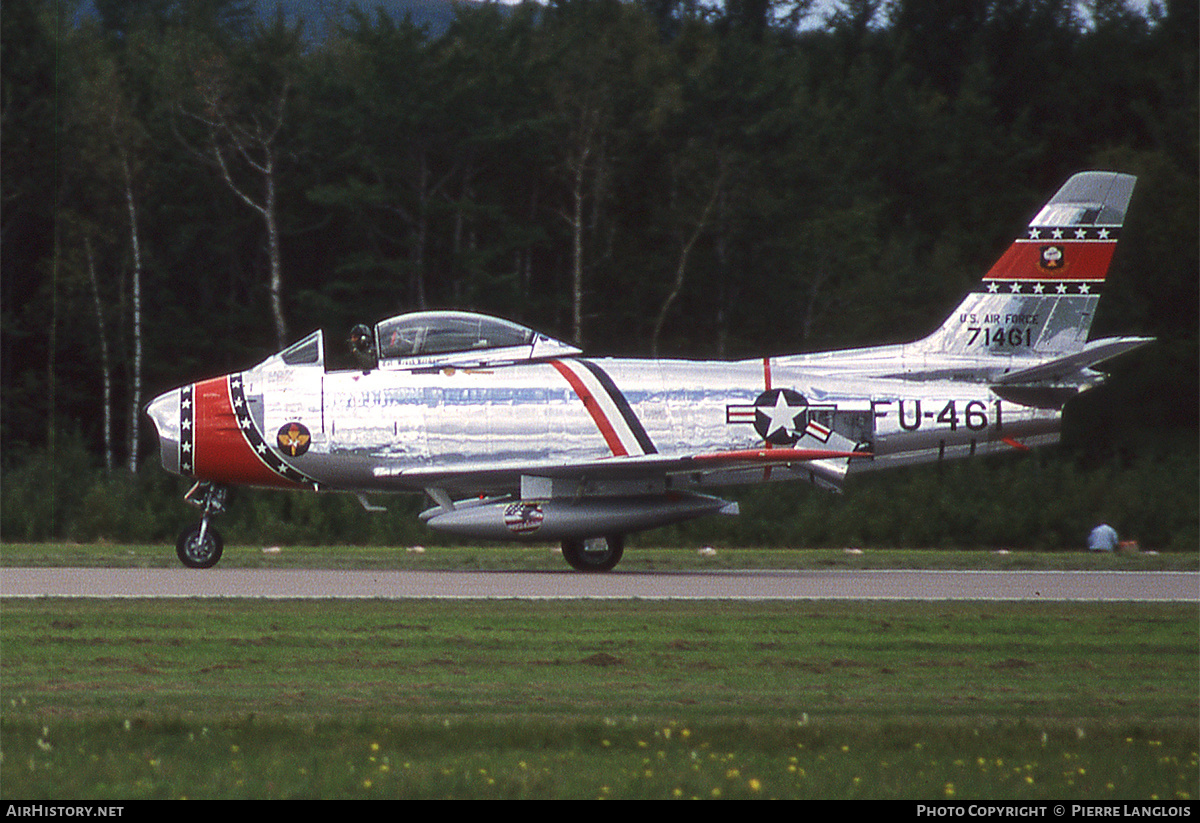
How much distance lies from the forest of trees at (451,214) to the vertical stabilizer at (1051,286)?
1494cm

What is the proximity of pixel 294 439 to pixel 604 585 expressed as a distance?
4.15m

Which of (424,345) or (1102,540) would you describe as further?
(1102,540)

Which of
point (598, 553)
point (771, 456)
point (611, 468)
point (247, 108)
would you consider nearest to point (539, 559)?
point (598, 553)

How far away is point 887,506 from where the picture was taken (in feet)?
89.9

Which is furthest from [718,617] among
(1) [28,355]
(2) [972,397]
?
(1) [28,355]

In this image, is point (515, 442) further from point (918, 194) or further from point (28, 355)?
point (918, 194)

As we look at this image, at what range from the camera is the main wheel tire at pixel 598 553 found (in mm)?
18344

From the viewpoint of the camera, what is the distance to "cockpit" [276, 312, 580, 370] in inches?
706

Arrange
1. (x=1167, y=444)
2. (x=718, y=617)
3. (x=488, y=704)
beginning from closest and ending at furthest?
(x=488, y=704) < (x=718, y=617) < (x=1167, y=444)

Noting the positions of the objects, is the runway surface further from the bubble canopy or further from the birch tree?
the birch tree

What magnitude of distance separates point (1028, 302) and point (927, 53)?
37.8m

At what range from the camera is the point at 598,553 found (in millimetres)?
18391

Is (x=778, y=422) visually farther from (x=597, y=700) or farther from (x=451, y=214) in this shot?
(x=451, y=214)

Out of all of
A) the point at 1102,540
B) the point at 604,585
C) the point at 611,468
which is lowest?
the point at 1102,540
